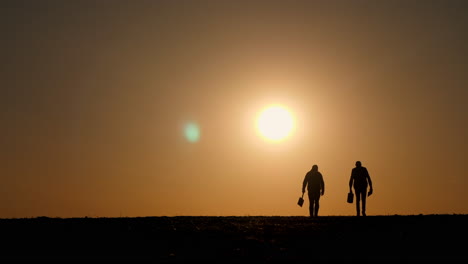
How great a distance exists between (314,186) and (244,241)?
13.0 metres

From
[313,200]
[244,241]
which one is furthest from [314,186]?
[244,241]

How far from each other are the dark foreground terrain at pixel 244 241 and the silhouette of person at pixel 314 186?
24.1ft

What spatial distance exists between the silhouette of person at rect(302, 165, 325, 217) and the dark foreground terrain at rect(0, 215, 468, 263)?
735 centimetres

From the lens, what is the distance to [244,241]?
15.7 metres

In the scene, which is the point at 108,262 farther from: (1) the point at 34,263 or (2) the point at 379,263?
(2) the point at 379,263

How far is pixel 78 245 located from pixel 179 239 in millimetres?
2544

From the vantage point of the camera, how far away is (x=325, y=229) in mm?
18172

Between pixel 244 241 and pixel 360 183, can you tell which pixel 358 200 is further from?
pixel 244 241

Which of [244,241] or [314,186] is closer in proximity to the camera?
[244,241]

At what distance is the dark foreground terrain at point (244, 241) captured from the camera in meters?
13.4

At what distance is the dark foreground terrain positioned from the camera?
44.0ft

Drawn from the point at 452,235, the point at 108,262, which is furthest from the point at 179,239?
the point at 452,235

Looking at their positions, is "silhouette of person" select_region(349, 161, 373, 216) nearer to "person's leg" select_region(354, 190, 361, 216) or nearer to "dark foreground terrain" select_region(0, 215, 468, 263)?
"person's leg" select_region(354, 190, 361, 216)

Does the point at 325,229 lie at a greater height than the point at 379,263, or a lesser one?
greater
